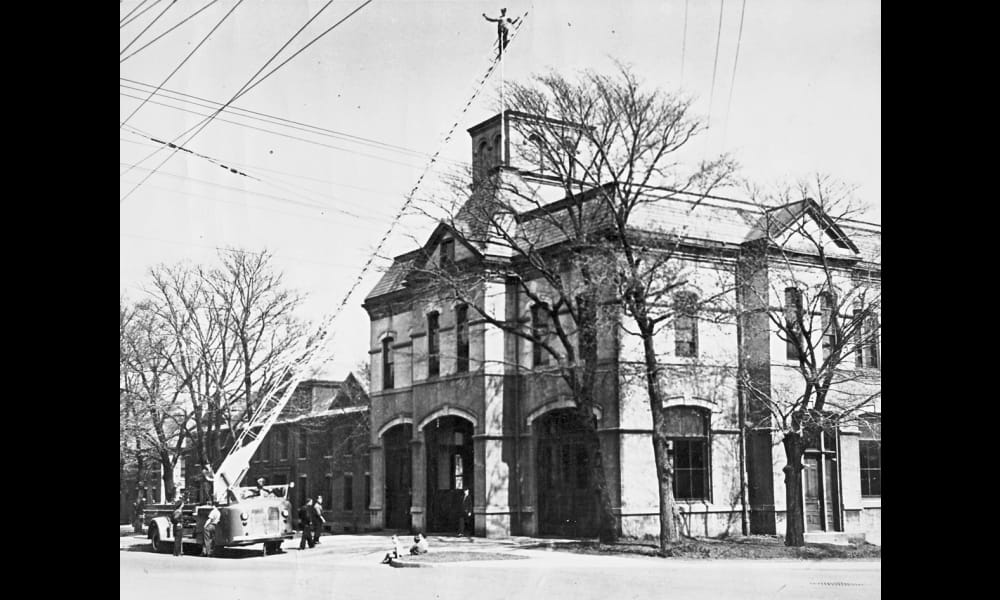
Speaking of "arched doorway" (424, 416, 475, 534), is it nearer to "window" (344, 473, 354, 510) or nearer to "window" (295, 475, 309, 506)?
"window" (344, 473, 354, 510)

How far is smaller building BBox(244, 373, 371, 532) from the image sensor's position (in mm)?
12859

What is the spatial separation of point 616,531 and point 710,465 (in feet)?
4.55

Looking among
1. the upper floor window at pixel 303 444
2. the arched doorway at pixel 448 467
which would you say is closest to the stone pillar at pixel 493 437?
the arched doorway at pixel 448 467

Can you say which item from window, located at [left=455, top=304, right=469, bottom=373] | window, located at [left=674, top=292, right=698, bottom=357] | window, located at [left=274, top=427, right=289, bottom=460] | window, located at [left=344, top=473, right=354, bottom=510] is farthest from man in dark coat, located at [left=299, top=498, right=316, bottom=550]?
window, located at [left=674, top=292, right=698, bottom=357]

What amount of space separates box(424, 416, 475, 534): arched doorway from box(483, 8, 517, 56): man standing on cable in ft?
19.2

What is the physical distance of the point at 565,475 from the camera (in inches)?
519

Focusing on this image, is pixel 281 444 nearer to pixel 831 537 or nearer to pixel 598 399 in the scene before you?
pixel 598 399

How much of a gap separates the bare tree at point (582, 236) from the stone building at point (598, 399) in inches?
2.8
